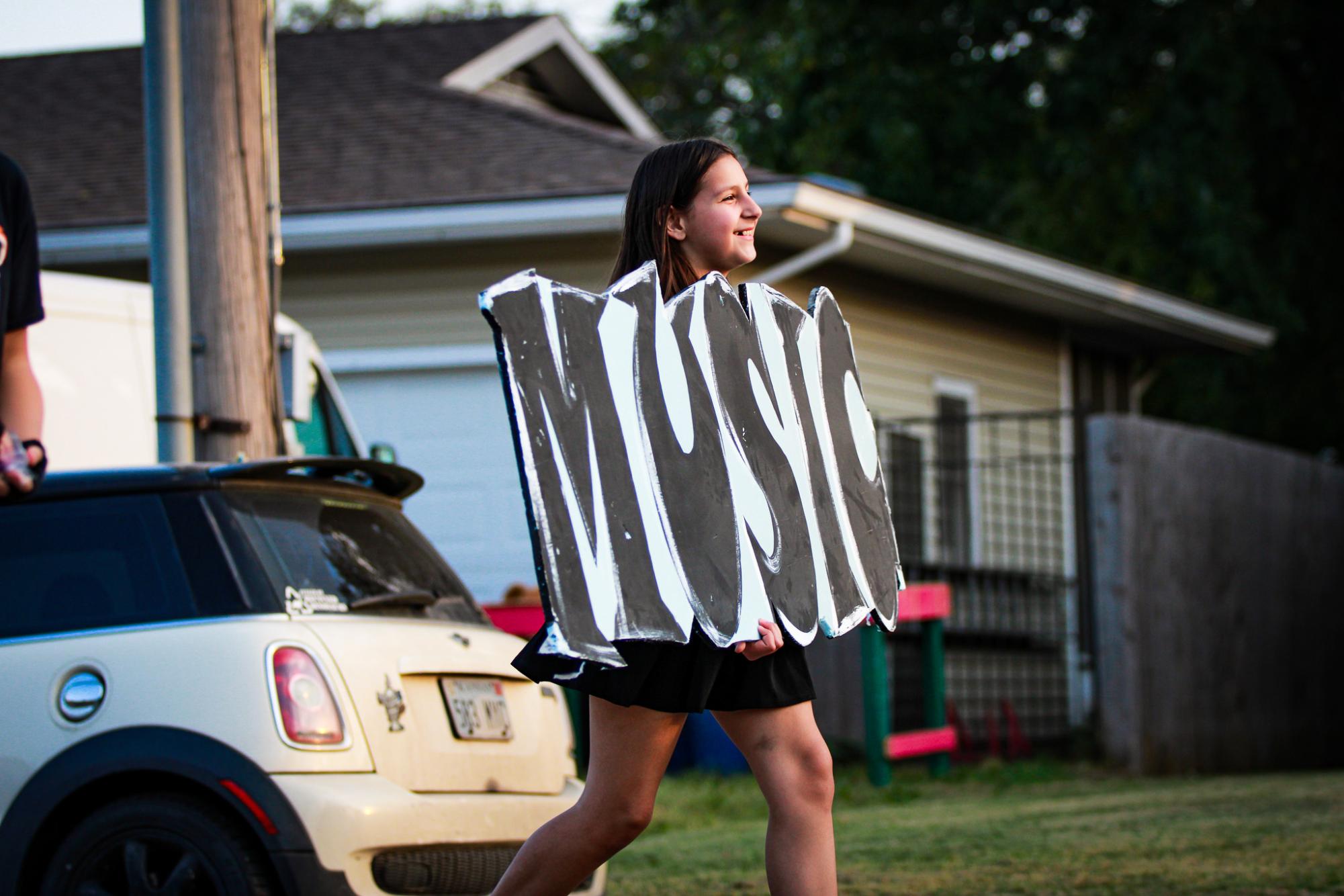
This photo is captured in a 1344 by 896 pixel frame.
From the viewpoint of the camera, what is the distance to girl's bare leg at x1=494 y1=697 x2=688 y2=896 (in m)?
3.55

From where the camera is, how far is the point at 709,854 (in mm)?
7223

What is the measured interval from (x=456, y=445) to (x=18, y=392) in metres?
9.42

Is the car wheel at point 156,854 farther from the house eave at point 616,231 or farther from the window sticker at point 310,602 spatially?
the house eave at point 616,231

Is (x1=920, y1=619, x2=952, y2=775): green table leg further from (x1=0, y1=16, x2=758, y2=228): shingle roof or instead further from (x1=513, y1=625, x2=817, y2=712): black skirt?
(x1=513, y1=625, x2=817, y2=712): black skirt

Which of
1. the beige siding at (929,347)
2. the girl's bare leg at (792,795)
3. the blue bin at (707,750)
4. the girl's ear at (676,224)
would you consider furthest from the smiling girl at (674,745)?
the beige siding at (929,347)

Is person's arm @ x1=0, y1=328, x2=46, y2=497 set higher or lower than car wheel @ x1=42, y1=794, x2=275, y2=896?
higher

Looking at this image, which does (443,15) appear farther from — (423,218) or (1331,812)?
(1331,812)

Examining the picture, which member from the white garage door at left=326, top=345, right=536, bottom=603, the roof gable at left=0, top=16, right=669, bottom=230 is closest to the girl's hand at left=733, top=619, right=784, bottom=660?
the roof gable at left=0, top=16, right=669, bottom=230

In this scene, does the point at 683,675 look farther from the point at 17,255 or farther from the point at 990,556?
the point at 990,556

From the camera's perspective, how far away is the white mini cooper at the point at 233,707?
4.59 metres

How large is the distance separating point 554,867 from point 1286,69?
18238 mm

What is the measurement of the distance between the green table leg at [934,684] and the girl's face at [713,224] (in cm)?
748

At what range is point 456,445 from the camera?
1270 cm

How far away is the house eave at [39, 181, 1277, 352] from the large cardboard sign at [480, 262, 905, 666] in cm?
807
